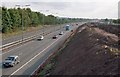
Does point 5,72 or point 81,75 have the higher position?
point 81,75

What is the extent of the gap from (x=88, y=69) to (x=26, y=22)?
10901 cm

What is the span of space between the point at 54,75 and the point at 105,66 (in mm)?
6995

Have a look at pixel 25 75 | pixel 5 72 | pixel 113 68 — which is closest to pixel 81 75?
pixel 113 68

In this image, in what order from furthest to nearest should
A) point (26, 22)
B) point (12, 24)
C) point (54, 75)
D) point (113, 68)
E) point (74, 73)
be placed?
point (26, 22), point (12, 24), point (54, 75), point (74, 73), point (113, 68)

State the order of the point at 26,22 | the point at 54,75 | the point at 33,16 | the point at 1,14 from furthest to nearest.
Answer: the point at 33,16 → the point at 26,22 → the point at 1,14 → the point at 54,75

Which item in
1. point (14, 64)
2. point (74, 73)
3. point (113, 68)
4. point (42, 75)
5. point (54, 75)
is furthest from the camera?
point (14, 64)

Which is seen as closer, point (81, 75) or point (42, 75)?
point (81, 75)

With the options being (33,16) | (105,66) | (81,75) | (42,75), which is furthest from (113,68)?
(33,16)

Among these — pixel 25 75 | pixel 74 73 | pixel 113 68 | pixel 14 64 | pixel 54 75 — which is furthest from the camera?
pixel 14 64

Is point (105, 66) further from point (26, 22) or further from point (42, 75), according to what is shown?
point (26, 22)

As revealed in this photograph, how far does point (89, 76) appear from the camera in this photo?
69.1ft

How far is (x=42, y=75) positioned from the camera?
31.7 m

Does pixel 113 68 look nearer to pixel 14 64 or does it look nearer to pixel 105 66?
pixel 105 66

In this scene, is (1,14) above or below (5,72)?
above
